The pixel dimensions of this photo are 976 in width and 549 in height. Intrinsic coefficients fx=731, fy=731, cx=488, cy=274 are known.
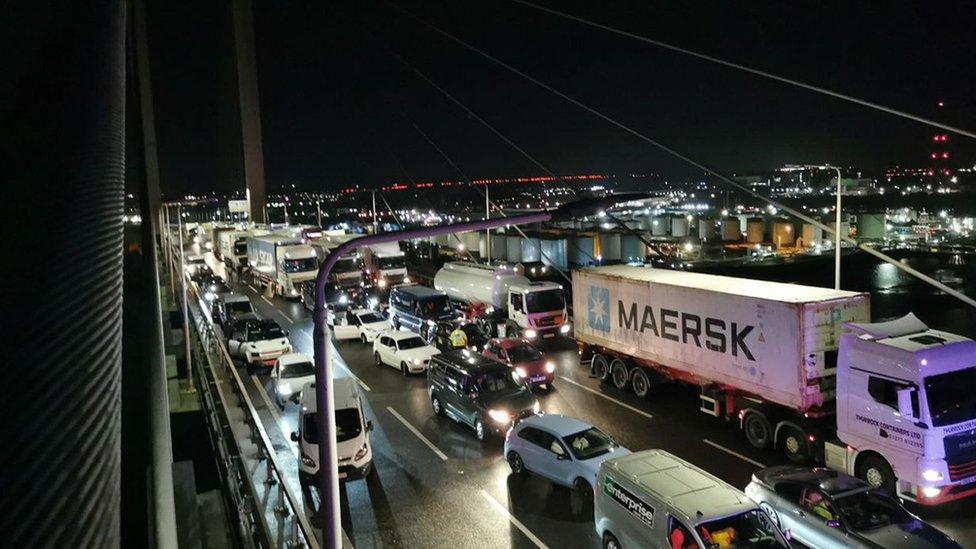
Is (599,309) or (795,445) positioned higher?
(599,309)

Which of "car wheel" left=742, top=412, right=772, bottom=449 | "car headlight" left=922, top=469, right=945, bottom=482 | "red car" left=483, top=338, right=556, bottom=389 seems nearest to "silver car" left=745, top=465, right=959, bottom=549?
"car headlight" left=922, top=469, right=945, bottom=482

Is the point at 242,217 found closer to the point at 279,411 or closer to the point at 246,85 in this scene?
the point at 246,85

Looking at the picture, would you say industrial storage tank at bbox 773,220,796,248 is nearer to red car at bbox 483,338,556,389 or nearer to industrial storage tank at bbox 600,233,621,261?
industrial storage tank at bbox 600,233,621,261

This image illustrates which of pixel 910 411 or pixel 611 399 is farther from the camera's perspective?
pixel 611 399

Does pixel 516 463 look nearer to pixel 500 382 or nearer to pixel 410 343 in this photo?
pixel 500 382

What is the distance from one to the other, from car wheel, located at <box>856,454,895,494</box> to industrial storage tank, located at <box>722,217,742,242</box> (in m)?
50.0

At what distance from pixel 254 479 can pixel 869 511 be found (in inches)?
313

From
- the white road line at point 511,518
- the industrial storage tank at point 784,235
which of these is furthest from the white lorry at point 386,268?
Result: the industrial storage tank at point 784,235

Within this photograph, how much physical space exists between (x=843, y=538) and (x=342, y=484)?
779 centimetres

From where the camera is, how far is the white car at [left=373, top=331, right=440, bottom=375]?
20438 millimetres

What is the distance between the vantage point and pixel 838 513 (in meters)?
9.20

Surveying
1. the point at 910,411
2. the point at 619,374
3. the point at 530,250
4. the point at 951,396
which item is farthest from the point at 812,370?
the point at 530,250

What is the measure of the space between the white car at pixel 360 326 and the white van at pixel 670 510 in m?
16.0

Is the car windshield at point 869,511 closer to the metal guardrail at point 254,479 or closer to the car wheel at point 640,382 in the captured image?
the metal guardrail at point 254,479
